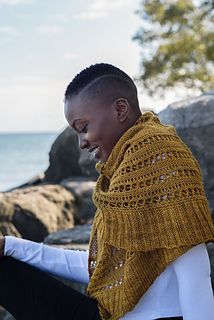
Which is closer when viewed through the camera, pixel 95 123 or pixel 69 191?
pixel 95 123

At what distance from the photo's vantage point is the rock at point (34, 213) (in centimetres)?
665

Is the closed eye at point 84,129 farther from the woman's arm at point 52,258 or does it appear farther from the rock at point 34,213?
the rock at point 34,213

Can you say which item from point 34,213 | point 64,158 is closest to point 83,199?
point 34,213

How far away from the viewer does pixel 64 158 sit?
9086 mm

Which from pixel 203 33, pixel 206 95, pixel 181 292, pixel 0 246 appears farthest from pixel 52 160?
pixel 203 33

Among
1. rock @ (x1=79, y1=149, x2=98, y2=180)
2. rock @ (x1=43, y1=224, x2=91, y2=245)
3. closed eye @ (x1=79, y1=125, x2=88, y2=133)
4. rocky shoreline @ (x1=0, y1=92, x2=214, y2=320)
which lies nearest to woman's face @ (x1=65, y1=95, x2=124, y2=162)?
closed eye @ (x1=79, y1=125, x2=88, y2=133)

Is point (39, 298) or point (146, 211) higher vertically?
point (146, 211)

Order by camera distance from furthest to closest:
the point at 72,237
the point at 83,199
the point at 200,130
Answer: the point at 83,199 < the point at 72,237 < the point at 200,130

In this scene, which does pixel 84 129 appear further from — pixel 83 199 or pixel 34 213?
pixel 83 199

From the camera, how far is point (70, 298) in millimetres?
2314

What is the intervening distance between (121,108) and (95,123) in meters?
0.10

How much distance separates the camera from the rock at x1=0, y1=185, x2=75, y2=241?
262 inches

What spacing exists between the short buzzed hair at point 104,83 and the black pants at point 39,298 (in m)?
0.65

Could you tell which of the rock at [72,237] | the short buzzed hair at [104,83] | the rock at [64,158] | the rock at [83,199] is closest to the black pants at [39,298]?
the short buzzed hair at [104,83]
